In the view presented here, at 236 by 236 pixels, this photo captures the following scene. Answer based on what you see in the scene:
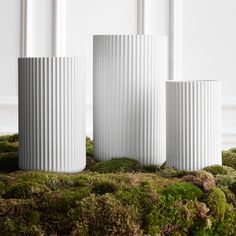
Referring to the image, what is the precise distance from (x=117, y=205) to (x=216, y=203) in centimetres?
19

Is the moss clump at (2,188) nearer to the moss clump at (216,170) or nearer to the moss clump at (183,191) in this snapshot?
the moss clump at (183,191)

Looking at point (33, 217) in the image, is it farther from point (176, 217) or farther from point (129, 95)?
point (129, 95)

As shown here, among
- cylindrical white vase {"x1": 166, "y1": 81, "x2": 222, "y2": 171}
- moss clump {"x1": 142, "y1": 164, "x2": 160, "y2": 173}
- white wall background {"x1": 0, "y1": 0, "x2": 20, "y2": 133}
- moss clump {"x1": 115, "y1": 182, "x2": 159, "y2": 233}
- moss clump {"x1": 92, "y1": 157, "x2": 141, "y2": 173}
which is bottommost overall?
moss clump {"x1": 115, "y1": 182, "x2": 159, "y2": 233}

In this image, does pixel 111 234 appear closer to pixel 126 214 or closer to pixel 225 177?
pixel 126 214

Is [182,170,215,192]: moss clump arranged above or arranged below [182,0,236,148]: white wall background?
below

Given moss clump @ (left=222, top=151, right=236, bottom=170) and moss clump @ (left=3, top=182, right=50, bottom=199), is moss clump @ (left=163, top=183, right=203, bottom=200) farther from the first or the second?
moss clump @ (left=222, top=151, right=236, bottom=170)

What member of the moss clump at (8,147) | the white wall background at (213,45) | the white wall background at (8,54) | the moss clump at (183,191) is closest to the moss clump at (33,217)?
the moss clump at (183,191)

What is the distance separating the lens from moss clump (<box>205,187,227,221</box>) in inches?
41.4

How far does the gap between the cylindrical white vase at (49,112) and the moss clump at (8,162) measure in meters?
0.06

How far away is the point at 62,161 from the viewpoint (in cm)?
129

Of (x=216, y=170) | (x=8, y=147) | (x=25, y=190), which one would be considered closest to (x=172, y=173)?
(x=216, y=170)

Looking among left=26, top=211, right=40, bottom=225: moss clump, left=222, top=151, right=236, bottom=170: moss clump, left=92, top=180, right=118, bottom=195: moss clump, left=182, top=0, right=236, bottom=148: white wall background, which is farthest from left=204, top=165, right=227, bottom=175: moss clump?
left=182, top=0, right=236, bottom=148: white wall background

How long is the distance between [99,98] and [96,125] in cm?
6

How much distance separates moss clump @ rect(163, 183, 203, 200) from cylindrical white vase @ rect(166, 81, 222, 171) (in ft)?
0.66
